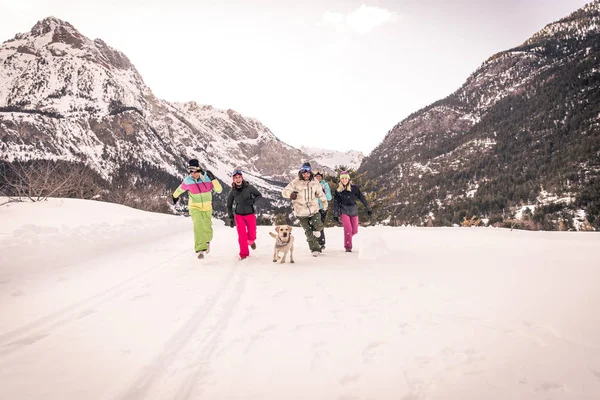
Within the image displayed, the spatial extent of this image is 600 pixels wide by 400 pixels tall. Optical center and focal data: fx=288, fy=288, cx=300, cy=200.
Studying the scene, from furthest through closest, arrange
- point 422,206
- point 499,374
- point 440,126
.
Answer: point 440,126 → point 422,206 → point 499,374

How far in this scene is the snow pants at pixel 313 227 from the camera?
7352mm

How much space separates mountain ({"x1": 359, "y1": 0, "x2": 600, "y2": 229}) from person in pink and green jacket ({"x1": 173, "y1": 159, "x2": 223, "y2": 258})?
55028mm

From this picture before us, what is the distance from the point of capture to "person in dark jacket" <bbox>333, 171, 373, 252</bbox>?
8.01 meters

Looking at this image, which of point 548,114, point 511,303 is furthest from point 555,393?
point 548,114

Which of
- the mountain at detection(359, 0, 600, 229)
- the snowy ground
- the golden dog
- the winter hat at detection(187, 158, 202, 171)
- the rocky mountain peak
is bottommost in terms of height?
the snowy ground

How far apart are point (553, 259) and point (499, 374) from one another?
4802mm

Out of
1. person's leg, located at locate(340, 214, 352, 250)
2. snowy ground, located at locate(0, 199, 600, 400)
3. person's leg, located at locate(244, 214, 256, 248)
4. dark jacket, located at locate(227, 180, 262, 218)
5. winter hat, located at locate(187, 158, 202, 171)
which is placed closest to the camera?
snowy ground, located at locate(0, 199, 600, 400)

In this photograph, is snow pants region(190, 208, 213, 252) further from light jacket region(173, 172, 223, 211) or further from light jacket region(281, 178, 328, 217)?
light jacket region(281, 178, 328, 217)

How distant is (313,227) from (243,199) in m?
1.94

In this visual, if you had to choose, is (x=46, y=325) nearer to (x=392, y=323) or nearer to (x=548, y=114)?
(x=392, y=323)

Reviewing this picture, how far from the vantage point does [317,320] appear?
3.12 meters

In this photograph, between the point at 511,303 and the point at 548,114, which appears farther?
the point at 548,114

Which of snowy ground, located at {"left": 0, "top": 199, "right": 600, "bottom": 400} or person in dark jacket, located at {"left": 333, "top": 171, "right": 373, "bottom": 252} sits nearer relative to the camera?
snowy ground, located at {"left": 0, "top": 199, "right": 600, "bottom": 400}

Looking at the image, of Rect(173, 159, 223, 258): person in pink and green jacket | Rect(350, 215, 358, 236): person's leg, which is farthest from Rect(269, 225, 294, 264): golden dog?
Rect(350, 215, 358, 236): person's leg
